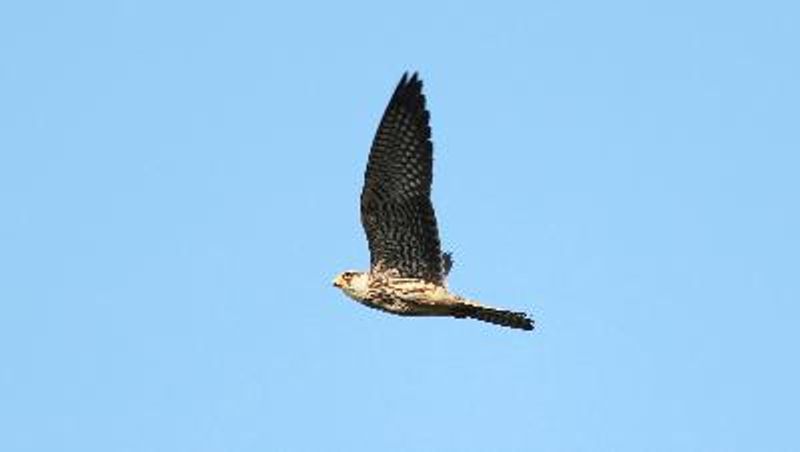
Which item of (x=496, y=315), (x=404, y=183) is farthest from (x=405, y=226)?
(x=496, y=315)

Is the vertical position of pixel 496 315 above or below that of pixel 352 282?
below

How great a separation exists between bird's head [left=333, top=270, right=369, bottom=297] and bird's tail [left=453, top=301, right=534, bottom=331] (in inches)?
48.2

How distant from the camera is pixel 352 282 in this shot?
19.2 meters

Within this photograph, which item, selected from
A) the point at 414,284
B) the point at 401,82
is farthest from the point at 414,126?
the point at 414,284

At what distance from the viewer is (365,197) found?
59.3 feet

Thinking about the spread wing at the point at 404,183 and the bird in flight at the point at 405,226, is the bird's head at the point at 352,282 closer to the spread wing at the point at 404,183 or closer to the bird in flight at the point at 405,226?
the bird in flight at the point at 405,226

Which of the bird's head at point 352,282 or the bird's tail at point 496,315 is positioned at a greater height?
the bird's head at point 352,282

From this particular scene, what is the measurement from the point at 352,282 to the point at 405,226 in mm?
1398

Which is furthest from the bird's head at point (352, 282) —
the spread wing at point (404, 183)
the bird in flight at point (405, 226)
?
the spread wing at point (404, 183)

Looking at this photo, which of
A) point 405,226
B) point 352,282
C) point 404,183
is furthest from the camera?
point 352,282

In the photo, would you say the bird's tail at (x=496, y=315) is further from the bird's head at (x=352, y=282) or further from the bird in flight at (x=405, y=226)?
the bird's head at (x=352, y=282)

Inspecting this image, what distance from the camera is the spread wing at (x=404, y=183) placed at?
58.0ft

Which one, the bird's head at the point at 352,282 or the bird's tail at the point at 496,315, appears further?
the bird's head at the point at 352,282

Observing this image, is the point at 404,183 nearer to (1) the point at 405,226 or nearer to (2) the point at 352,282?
(1) the point at 405,226
